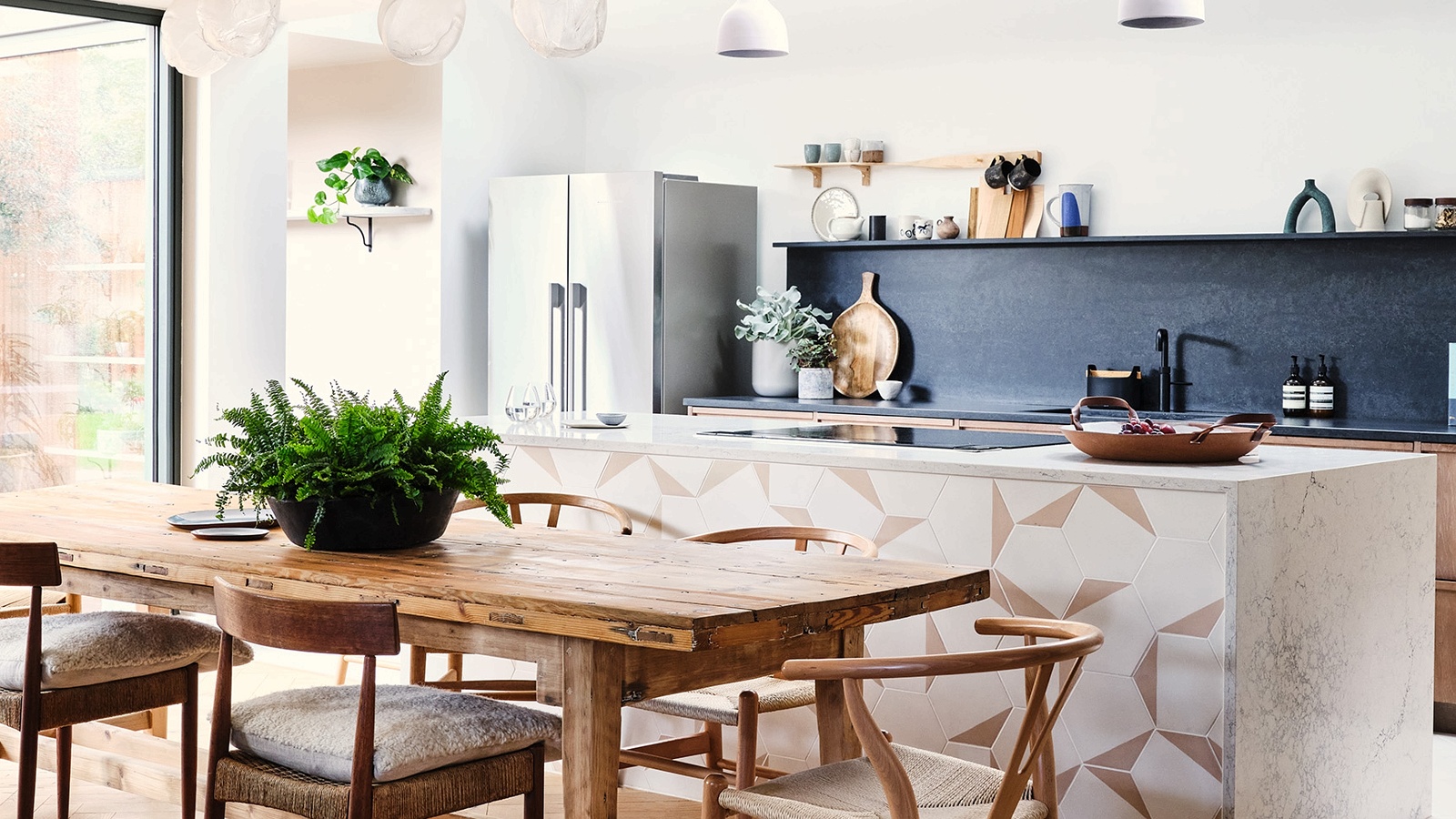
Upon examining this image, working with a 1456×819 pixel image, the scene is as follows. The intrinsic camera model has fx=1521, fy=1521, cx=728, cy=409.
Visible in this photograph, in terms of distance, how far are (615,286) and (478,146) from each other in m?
1.01

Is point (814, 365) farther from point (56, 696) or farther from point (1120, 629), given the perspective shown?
point (56, 696)

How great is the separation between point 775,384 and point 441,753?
4220 millimetres

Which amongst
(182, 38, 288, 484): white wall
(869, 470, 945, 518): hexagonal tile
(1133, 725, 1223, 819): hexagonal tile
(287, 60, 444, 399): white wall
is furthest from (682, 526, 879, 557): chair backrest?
(287, 60, 444, 399): white wall

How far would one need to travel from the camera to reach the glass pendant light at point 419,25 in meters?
2.72

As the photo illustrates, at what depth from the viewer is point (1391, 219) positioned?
206 inches

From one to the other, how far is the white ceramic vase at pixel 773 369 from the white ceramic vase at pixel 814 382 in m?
0.10

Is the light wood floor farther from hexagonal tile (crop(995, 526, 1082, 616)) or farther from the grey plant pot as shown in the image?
the grey plant pot

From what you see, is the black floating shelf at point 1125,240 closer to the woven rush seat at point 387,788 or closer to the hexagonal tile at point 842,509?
the hexagonal tile at point 842,509

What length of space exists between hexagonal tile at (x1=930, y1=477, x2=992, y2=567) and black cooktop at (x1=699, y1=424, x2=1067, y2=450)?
0.29m

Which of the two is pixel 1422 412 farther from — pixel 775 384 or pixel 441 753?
pixel 441 753

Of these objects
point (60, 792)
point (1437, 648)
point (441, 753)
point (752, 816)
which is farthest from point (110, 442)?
point (1437, 648)

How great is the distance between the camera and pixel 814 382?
20.7 ft

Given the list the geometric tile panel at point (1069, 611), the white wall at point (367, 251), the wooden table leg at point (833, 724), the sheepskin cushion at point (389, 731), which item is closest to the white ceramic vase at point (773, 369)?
the white wall at point (367, 251)

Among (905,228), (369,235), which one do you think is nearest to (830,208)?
(905,228)
